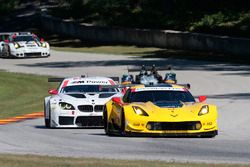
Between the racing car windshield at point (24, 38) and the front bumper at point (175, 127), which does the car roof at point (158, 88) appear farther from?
the racing car windshield at point (24, 38)

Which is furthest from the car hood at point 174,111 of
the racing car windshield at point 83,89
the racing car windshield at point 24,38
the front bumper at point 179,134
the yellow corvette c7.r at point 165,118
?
the racing car windshield at point 24,38

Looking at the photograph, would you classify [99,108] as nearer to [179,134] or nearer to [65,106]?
[65,106]

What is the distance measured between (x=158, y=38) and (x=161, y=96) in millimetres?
36045

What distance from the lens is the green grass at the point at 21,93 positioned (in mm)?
27839

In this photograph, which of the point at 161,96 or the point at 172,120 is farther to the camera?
the point at 161,96

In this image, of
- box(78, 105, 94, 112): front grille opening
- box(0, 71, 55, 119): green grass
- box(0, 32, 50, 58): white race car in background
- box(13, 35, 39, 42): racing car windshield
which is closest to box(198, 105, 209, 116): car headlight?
box(78, 105, 94, 112): front grille opening

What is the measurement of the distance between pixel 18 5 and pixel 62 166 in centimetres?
8489

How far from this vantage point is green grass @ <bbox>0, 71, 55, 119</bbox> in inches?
1096

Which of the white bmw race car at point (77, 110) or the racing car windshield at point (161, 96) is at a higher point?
the racing car windshield at point (161, 96)

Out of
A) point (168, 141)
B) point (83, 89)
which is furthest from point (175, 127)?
point (83, 89)

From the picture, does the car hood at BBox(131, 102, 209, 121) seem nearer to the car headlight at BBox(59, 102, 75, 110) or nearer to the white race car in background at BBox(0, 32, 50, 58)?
the car headlight at BBox(59, 102, 75, 110)

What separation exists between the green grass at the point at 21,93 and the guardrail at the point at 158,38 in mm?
11312

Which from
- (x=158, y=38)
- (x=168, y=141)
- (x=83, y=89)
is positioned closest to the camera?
(x=168, y=141)

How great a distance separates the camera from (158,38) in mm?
54781
